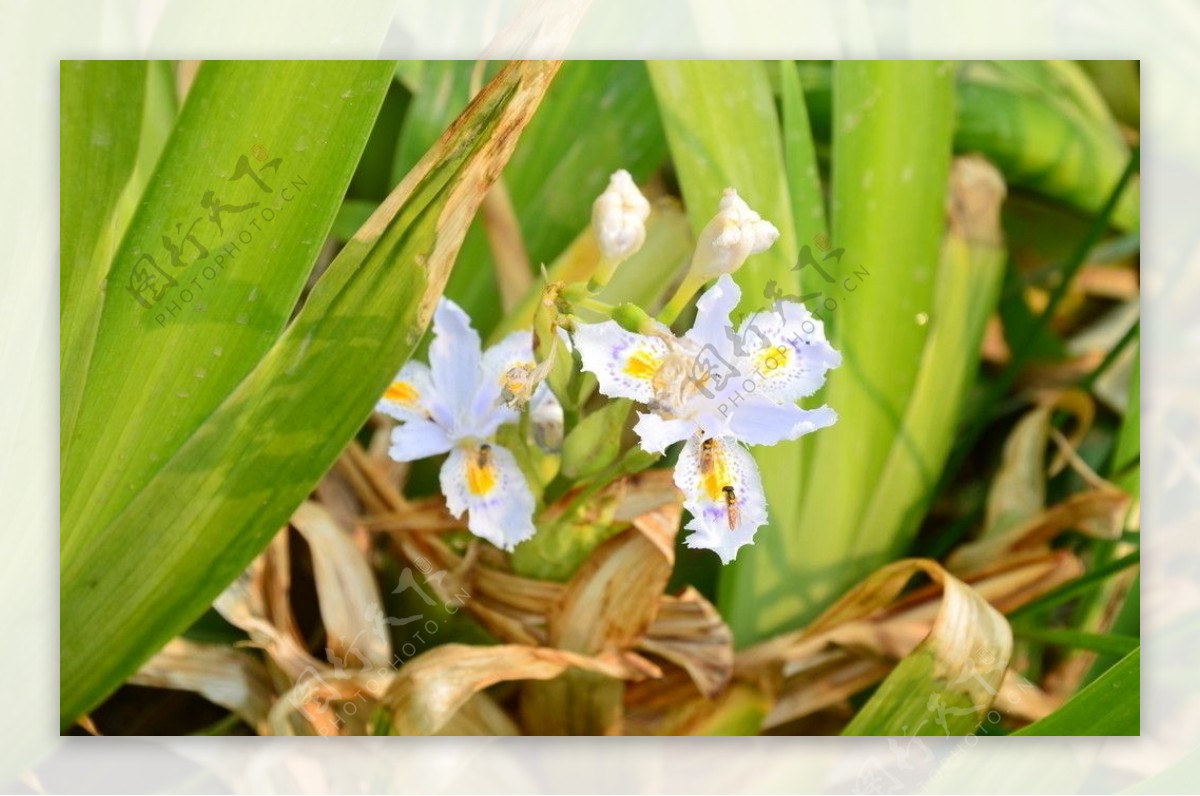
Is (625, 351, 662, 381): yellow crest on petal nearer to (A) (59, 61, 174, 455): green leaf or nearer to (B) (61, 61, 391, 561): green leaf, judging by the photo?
(B) (61, 61, 391, 561): green leaf

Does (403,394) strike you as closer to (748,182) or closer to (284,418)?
(284,418)

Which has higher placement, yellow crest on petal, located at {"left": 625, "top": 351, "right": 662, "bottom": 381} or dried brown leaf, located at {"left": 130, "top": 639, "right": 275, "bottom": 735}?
yellow crest on petal, located at {"left": 625, "top": 351, "right": 662, "bottom": 381}

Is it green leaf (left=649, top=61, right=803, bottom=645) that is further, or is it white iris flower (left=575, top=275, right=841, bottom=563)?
green leaf (left=649, top=61, right=803, bottom=645)

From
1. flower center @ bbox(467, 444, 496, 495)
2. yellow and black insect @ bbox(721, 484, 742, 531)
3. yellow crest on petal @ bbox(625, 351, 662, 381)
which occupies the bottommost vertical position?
yellow and black insect @ bbox(721, 484, 742, 531)

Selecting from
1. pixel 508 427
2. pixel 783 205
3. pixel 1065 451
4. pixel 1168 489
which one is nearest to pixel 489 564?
pixel 508 427

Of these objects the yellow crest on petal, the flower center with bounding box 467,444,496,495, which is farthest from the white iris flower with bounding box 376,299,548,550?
the yellow crest on petal

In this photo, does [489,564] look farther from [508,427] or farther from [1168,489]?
[1168,489]

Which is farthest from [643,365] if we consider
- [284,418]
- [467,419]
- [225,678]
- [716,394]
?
[225,678]
